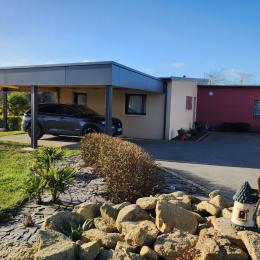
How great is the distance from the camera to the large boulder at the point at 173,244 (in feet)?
11.6

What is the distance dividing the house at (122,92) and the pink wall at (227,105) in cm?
157

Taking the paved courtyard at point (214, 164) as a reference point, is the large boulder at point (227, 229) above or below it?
above

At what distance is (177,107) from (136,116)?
95.8 inches

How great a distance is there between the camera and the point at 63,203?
5.85m

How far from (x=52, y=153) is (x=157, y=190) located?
2729 mm

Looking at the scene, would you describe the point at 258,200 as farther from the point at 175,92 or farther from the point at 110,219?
the point at 175,92

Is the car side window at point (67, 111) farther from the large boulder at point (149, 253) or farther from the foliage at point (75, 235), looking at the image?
the large boulder at point (149, 253)

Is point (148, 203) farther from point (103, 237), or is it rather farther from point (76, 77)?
point (76, 77)

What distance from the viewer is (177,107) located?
61.1ft

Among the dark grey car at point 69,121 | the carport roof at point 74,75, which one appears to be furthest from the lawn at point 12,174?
the carport roof at point 74,75

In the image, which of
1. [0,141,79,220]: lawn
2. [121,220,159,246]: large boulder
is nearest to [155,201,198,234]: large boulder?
[121,220,159,246]: large boulder

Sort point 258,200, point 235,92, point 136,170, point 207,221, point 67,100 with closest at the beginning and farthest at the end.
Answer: point 258,200
point 207,221
point 136,170
point 67,100
point 235,92

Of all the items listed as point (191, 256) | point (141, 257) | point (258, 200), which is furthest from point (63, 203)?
point (258, 200)

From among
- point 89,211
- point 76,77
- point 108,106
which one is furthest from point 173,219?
point 76,77
